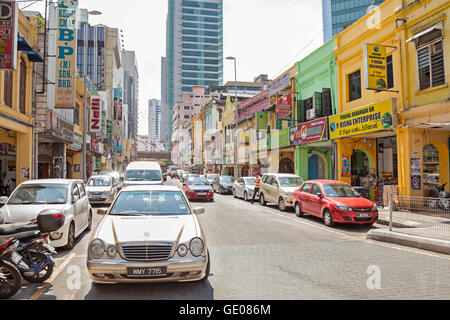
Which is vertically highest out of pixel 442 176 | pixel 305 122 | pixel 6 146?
pixel 305 122

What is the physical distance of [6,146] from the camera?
66.5 feet

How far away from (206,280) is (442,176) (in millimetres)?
13323

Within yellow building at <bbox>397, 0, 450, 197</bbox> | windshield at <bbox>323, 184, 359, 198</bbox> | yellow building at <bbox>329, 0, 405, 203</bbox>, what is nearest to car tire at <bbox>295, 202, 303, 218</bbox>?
windshield at <bbox>323, 184, 359, 198</bbox>

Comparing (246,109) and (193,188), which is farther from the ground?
(246,109)

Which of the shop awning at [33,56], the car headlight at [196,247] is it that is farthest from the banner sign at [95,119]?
the car headlight at [196,247]

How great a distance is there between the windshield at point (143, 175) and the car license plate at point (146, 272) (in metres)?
13.6

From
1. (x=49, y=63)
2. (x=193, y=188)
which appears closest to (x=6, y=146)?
(x=49, y=63)

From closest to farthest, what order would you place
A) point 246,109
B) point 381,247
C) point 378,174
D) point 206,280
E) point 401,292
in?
1. point 401,292
2. point 206,280
3. point 381,247
4. point 378,174
5. point 246,109

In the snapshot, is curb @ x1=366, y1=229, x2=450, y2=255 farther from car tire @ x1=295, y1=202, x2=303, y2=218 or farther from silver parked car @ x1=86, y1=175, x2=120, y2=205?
silver parked car @ x1=86, y1=175, x2=120, y2=205

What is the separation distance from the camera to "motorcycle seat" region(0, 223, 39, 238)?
5.11 metres

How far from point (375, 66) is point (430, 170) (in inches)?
205

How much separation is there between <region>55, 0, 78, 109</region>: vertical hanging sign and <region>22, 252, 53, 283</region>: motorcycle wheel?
54.7ft

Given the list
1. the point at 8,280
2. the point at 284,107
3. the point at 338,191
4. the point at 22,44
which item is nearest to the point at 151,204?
the point at 8,280
